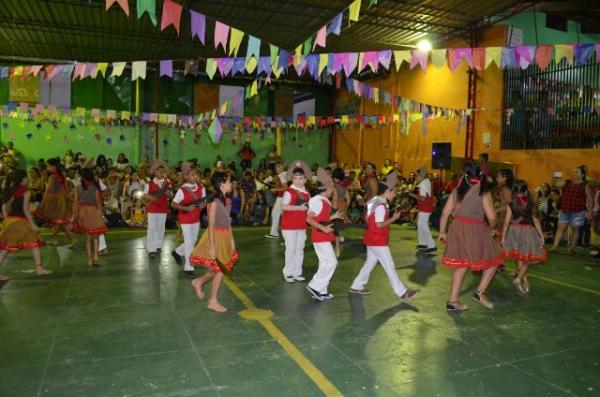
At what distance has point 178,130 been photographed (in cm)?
2094

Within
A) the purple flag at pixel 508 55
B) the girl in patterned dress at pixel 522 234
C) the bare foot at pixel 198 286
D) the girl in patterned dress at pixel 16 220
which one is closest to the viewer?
the bare foot at pixel 198 286

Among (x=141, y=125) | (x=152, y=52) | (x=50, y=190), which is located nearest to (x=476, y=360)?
(x=50, y=190)

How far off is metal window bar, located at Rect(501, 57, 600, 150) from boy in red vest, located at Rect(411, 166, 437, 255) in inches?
213

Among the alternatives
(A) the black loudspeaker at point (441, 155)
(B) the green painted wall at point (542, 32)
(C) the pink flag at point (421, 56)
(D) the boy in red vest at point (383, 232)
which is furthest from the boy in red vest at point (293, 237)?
(B) the green painted wall at point (542, 32)

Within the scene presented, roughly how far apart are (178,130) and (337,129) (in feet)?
24.7

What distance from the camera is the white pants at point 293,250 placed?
694 centimetres

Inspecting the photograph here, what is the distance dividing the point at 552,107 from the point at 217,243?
1114cm

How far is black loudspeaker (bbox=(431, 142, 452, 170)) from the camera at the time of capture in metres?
15.7

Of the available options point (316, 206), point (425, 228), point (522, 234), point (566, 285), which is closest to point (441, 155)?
point (425, 228)

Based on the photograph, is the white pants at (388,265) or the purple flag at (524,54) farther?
the purple flag at (524,54)

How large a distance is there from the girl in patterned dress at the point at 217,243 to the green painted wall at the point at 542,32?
1249 centimetres

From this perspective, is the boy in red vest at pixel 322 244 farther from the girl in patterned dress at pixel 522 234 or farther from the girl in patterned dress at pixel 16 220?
the girl in patterned dress at pixel 16 220

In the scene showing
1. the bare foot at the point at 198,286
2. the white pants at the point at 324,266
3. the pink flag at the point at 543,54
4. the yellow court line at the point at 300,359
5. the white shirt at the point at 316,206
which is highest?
the pink flag at the point at 543,54

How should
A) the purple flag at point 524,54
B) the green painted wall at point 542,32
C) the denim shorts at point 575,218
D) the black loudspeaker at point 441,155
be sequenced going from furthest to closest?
the black loudspeaker at point 441,155 < the green painted wall at point 542,32 < the denim shorts at point 575,218 < the purple flag at point 524,54
